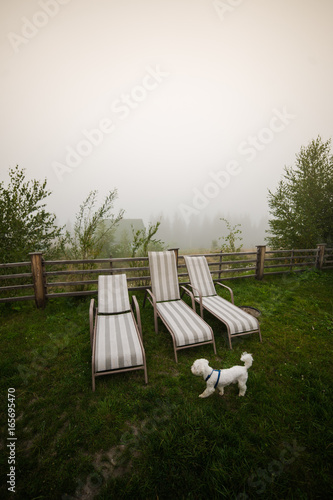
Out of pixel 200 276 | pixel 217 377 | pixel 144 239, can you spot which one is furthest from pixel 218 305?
pixel 144 239

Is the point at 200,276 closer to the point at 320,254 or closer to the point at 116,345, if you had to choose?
the point at 116,345

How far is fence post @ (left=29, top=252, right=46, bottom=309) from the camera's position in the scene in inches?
192

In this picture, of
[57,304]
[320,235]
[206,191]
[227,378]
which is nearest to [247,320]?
[227,378]

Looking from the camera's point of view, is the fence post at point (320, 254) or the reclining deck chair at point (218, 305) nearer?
the reclining deck chair at point (218, 305)

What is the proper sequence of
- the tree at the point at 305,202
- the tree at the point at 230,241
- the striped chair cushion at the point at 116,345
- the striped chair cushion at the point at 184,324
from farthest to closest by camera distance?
the tree at the point at 305,202, the tree at the point at 230,241, the striped chair cushion at the point at 184,324, the striped chair cushion at the point at 116,345

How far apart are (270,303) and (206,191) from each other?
4.78m

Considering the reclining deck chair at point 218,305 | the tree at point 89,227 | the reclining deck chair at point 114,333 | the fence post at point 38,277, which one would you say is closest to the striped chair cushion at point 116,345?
the reclining deck chair at point 114,333

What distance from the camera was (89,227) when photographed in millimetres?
5910

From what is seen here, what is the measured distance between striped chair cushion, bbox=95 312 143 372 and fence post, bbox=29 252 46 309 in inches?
88.8

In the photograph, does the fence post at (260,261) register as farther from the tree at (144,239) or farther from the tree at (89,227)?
the tree at (89,227)

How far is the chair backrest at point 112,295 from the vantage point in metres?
4.14

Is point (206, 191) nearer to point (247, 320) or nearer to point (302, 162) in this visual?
point (247, 320)

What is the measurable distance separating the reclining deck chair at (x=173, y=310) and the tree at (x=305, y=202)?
9153 millimetres

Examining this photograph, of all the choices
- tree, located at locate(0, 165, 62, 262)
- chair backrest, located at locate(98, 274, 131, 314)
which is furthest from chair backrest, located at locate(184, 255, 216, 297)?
tree, located at locate(0, 165, 62, 262)
